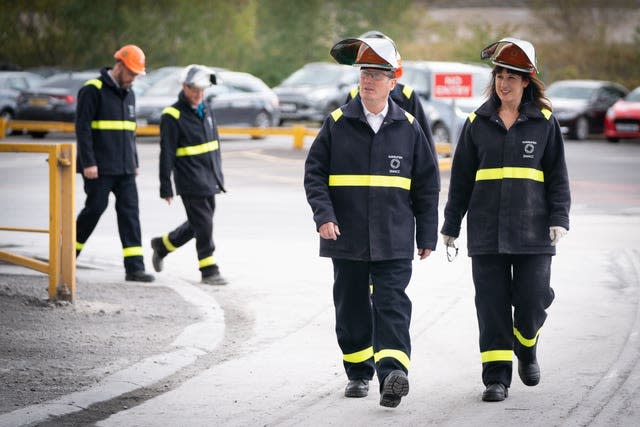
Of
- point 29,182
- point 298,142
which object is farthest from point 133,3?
point 29,182

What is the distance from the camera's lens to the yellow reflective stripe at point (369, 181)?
638 cm

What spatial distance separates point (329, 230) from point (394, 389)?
0.84 metres

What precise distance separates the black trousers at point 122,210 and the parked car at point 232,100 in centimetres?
1867

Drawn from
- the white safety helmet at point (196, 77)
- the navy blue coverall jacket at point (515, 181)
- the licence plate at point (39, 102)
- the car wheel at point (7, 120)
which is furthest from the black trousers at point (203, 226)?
the car wheel at point (7, 120)

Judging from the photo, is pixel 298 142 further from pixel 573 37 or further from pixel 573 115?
pixel 573 37

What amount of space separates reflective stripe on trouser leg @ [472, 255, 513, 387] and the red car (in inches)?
950

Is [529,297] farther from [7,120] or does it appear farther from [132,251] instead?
[7,120]

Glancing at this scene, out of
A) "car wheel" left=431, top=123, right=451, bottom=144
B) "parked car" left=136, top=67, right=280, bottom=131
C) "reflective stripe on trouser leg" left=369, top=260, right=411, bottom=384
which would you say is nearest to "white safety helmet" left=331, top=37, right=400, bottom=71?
"reflective stripe on trouser leg" left=369, top=260, right=411, bottom=384

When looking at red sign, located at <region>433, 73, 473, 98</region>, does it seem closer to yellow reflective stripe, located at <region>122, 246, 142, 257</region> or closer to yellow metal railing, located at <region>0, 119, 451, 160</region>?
yellow metal railing, located at <region>0, 119, 451, 160</region>

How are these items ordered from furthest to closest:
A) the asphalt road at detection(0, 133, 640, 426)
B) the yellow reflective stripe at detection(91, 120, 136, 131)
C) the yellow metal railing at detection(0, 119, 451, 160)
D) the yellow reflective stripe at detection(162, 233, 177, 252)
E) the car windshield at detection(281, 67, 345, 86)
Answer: the car windshield at detection(281, 67, 345, 86) → the yellow metal railing at detection(0, 119, 451, 160) → the yellow reflective stripe at detection(162, 233, 177, 252) → the yellow reflective stripe at detection(91, 120, 136, 131) → the asphalt road at detection(0, 133, 640, 426)

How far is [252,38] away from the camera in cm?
5094

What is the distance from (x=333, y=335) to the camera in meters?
8.21

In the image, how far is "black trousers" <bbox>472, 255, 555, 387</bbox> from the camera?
258 inches

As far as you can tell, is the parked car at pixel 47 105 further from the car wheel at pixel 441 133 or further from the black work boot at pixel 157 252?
the black work boot at pixel 157 252
